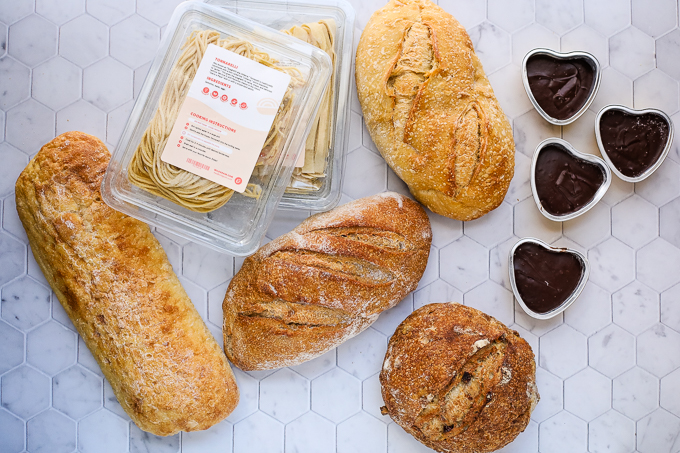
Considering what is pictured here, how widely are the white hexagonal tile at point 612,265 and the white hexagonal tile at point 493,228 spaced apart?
418 millimetres

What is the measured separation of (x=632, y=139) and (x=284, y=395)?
185 centimetres

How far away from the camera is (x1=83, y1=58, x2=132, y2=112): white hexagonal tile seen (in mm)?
1996

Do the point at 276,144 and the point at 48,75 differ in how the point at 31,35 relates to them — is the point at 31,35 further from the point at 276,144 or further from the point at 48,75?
the point at 276,144

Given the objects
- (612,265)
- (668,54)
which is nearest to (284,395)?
(612,265)

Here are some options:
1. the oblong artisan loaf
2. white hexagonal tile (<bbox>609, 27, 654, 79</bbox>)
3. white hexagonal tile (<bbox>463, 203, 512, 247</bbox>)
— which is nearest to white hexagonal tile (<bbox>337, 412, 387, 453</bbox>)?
the oblong artisan loaf

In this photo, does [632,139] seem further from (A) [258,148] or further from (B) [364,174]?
(A) [258,148]

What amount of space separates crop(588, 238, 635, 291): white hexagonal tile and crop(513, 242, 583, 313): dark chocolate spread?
214 mm

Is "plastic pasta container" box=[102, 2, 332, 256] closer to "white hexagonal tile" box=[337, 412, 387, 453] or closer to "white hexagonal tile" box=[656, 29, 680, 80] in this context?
"white hexagonal tile" box=[337, 412, 387, 453]

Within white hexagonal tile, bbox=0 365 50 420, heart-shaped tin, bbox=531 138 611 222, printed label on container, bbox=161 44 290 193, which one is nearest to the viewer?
printed label on container, bbox=161 44 290 193

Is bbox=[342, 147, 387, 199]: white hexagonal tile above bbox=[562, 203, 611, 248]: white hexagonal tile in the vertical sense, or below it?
above

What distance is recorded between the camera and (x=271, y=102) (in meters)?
1.50

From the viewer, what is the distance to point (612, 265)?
2.07 meters

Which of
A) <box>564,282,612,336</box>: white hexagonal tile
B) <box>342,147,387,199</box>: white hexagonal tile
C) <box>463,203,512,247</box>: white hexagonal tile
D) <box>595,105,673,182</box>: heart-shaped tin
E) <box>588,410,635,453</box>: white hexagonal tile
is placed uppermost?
<box>595,105,673,182</box>: heart-shaped tin

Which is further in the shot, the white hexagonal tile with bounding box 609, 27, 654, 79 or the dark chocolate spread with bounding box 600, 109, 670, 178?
the white hexagonal tile with bounding box 609, 27, 654, 79
